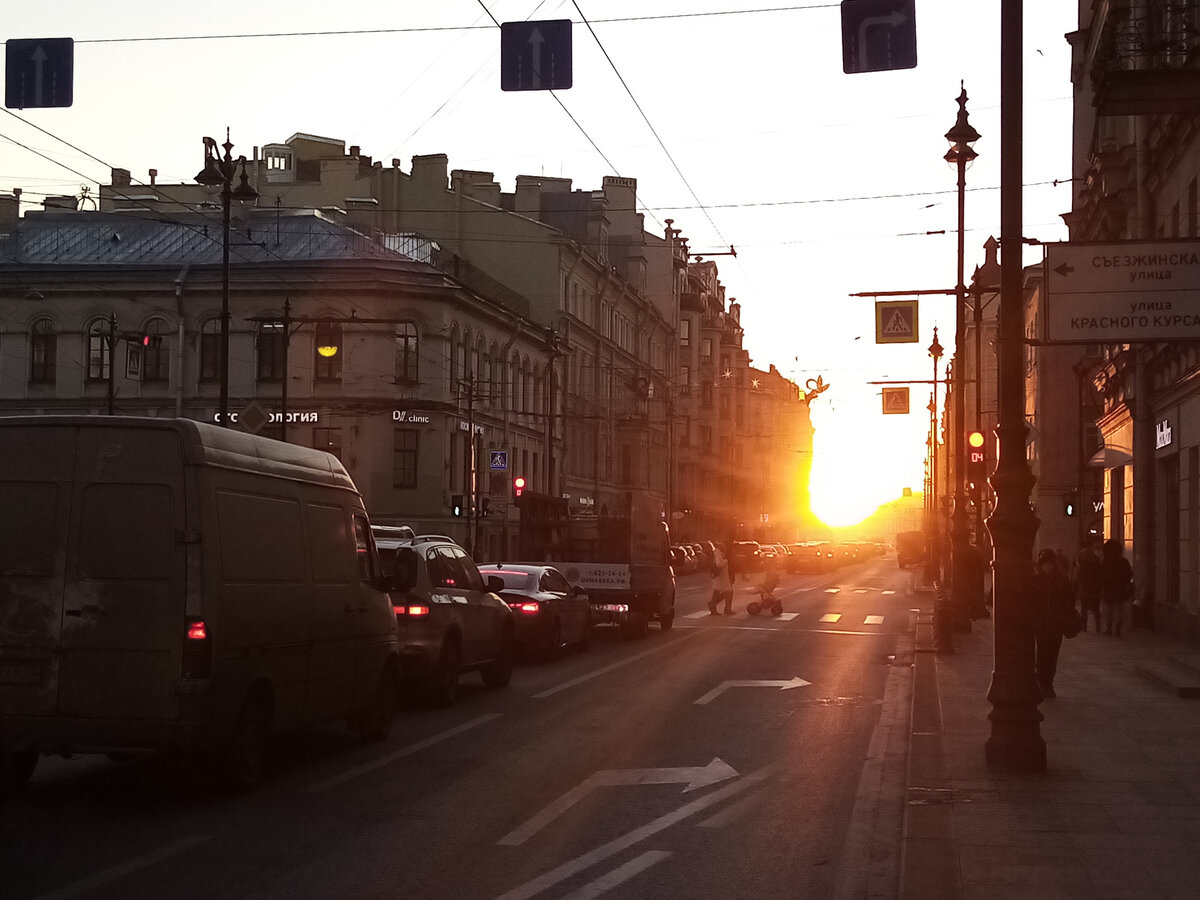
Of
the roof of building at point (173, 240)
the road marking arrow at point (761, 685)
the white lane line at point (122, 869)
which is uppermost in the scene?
the roof of building at point (173, 240)

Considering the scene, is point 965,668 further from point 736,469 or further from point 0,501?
point 736,469

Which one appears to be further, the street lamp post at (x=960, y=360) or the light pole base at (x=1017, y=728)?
the street lamp post at (x=960, y=360)

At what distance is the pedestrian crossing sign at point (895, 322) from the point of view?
1238 inches

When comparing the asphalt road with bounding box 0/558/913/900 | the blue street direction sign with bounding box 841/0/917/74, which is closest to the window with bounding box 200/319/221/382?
the asphalt road with bounding box 0/558/913/900

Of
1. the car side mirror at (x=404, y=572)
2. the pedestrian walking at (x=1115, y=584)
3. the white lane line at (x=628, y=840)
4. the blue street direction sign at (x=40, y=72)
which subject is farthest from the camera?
the pedestrian walking at (x=1115, y=584)

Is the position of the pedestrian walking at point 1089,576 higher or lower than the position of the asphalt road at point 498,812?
higher

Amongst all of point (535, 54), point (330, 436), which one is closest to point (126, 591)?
point (535, 54)

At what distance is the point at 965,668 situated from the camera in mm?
21547

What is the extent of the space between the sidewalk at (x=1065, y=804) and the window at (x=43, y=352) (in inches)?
1810

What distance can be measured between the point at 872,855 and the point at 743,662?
14971 mm

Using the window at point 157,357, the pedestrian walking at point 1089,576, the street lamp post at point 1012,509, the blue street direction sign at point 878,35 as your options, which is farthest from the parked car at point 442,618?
the window at point 157,357

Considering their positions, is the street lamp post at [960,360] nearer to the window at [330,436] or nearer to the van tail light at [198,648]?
the van tail light at [198,648]

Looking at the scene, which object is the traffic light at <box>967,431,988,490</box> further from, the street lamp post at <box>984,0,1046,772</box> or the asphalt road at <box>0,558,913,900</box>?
the street lamp post at <box>984,0,1046,772</box>

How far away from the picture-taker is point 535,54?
56.6 ft
